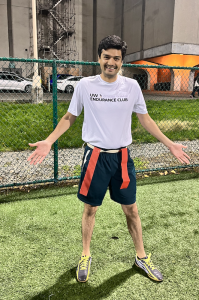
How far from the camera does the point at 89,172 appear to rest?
79.8 inches

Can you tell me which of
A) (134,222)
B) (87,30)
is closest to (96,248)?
(134,222)

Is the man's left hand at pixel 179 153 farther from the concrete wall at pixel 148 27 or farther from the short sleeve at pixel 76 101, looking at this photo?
the concrete wall at pixel 148 27

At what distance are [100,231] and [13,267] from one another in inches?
40.0

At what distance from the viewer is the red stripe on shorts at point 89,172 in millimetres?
1993

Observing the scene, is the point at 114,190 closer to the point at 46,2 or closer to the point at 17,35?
the point at 17,35

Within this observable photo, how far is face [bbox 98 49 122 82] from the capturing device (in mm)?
1892

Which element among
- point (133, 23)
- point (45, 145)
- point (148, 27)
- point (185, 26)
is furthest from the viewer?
point (133, 23)

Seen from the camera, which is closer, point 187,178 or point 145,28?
point 187,178

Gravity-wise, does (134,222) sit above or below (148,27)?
below

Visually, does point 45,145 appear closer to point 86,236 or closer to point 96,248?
point 86,236

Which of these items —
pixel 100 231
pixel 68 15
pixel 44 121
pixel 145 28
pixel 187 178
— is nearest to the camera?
pixel 100 231

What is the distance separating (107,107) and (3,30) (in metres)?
29.6

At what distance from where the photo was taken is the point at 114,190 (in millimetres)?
2113

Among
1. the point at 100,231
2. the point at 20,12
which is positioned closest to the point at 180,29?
the point at 20,12
